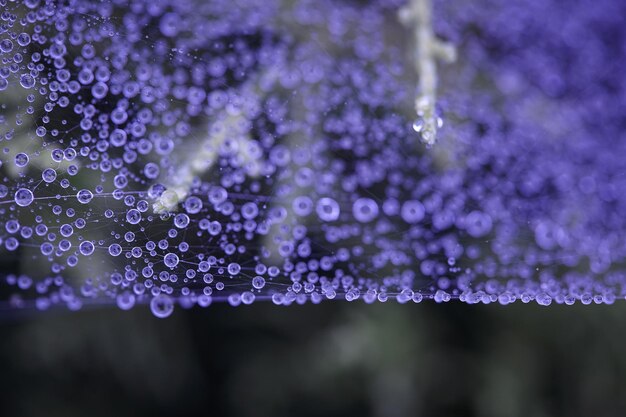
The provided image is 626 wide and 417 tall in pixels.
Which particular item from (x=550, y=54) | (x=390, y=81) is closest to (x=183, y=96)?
(x=390, y=81)

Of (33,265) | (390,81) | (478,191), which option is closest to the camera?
(33,265)

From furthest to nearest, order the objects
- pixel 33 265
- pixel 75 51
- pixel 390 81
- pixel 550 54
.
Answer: pixel 550 54 → pixel 390 81 → pixel 75 51 → pixel 33 265

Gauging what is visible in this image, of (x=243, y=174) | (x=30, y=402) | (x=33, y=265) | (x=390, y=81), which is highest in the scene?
(x=390, y=81)

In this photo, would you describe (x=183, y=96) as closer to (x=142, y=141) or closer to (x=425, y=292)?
(x=142, y=141)

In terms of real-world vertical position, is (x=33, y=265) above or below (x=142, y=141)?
below

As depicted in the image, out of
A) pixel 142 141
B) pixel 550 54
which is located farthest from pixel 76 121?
pixel 550 54

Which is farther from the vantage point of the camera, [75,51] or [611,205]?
[611,205]
